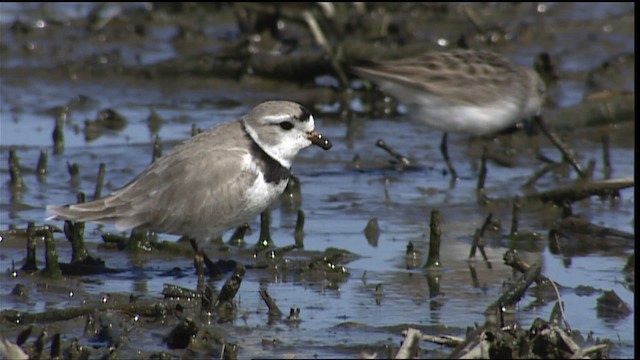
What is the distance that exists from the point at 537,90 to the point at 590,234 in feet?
9.33

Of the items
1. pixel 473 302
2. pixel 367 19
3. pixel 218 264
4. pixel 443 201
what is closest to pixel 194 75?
pixel 367 19

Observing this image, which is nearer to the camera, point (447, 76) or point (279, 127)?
point (279, 127)

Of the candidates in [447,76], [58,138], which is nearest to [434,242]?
[447,76]

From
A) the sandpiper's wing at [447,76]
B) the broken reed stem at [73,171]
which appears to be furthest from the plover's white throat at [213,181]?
the sandpiper's wing at [447,76]

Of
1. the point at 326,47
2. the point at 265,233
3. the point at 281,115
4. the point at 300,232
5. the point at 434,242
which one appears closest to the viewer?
the point at 281,115

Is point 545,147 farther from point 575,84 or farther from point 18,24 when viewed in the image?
point 18,24

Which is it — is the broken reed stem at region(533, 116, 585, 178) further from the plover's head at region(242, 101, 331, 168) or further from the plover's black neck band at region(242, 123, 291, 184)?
the plover's black neck band at region(242, 123, 291, 184)

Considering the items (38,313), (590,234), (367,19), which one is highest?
(367,19)

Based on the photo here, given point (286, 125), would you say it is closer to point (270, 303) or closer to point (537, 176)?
point (270, 303)

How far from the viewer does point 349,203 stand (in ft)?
33.8

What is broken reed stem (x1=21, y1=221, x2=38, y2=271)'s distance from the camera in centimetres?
797

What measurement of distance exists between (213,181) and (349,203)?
7.86 feet

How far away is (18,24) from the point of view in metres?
15.5

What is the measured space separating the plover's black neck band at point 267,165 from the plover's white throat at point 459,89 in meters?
2.94
